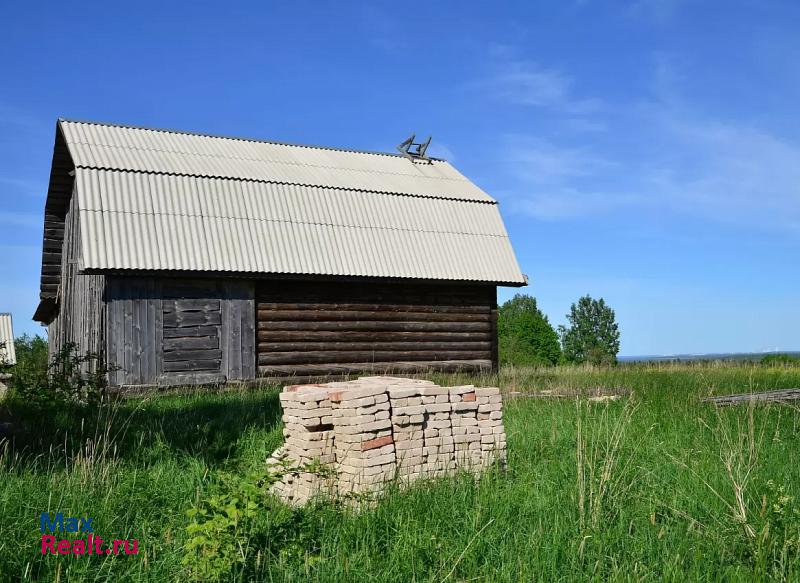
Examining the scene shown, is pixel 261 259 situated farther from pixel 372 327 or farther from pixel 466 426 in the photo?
pixel 466 426

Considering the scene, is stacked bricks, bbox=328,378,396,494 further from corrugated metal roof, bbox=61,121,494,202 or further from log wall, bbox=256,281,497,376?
corrugated metal roof, bbox=61,121,494,202

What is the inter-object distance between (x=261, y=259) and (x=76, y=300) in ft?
16.7

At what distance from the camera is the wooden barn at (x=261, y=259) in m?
14.6

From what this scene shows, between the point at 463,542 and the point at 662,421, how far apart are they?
5.16m

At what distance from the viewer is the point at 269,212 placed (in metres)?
16.5

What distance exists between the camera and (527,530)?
199 inches

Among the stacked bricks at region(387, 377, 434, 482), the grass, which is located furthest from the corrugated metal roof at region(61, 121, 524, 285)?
the stacked bricks at region(387, 377, 434, 482)

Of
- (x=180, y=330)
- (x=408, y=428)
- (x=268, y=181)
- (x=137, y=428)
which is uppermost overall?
(x=268, y=181)

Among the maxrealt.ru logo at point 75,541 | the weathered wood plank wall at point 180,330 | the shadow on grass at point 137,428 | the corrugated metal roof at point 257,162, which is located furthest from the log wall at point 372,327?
the maxrealt.ru logo at point 75,541

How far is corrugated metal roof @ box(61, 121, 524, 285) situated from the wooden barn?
0.03m

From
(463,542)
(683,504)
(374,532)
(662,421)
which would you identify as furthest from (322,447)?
(662,421)

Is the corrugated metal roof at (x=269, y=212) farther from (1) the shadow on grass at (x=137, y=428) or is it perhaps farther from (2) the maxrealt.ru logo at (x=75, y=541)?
(2) the maxrealt.ru logo at (x=75, y=541)

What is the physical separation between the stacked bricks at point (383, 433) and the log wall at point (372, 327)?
9271 mm

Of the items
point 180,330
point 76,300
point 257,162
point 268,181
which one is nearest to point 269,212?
point 268,181
